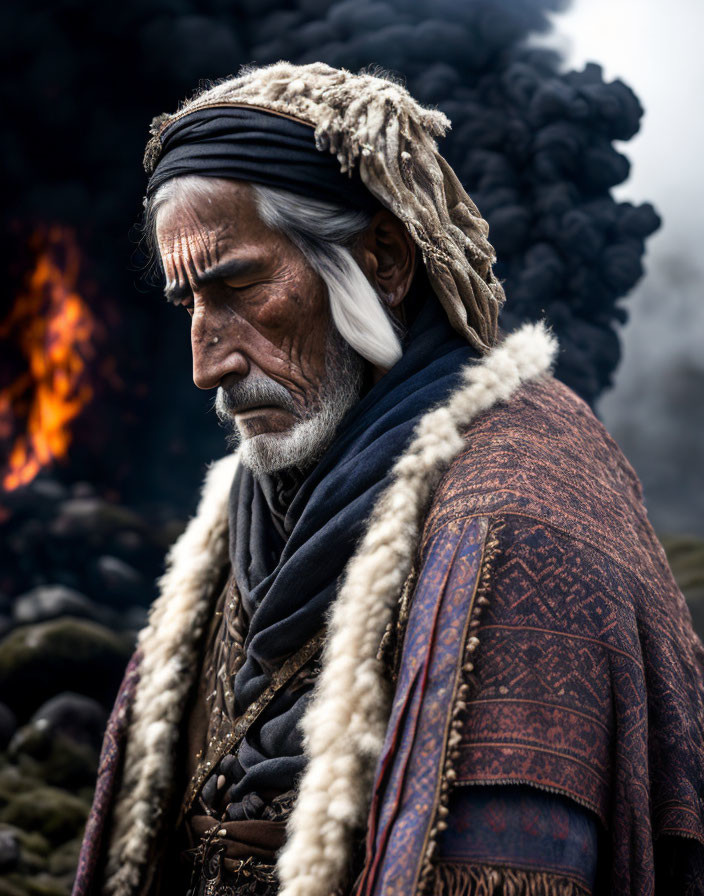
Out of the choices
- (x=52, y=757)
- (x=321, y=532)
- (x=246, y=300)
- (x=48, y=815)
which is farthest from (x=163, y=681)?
(x=52, y=757)

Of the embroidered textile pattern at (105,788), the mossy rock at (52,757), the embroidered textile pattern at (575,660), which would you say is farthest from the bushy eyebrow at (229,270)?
the mossy rock at (52,757)

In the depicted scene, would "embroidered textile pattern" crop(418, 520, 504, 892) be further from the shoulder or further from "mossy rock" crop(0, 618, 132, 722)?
"mossy rock" crop(0, 618, 132, 722)

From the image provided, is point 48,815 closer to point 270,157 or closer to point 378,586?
point 378,586

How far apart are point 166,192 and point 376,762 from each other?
4.67 feet

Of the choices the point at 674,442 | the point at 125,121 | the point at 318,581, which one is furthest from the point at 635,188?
the point at 125,121

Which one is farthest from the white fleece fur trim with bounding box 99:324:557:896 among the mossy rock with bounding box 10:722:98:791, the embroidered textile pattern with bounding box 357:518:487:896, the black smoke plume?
the black smoke plume

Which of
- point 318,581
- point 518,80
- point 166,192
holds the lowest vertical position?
point 318,581

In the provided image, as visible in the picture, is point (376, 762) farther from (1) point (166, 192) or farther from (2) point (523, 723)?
(1) point (166, 192)

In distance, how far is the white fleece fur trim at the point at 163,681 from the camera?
2.24m

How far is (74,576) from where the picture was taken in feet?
31.0

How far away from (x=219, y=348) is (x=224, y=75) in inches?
335

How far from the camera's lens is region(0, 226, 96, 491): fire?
32.8ft

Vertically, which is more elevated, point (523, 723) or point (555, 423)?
point (555, 423)

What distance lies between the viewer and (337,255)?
2.04 metres
